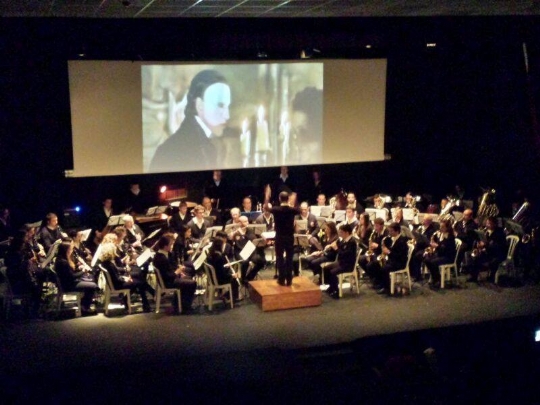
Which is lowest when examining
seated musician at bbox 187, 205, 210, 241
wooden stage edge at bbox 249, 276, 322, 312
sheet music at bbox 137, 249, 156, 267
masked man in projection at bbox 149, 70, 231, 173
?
wooden stage edge at bbox 249, 276, 322, 312

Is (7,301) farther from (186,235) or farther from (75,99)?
(75,99)

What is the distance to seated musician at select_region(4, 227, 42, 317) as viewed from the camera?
32.3ft

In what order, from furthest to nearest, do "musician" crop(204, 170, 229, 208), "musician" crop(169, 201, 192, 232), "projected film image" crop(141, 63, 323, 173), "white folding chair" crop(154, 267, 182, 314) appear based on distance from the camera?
"musician" crop(204, 170, 229, 208)
"projected film image" crop(141, 63, 323, 173)
"musician" crop(169, 201, 192, 232)
"white folding chair" crop(154, 267, 182, 314)

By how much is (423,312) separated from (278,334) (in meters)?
2.29

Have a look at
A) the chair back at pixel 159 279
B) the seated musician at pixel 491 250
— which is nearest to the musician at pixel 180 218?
the chair back at pixel 159 279

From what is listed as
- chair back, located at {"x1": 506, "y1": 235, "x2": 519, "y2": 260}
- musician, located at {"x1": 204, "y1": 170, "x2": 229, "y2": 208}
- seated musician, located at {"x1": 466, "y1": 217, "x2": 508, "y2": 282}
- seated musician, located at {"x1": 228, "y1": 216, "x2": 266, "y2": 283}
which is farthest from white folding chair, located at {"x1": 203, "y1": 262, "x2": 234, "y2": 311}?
chair back, located at {"x1": 506, "y1": 235, "x2": 519, "y2": 260}

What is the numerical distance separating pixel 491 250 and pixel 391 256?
5.72ft

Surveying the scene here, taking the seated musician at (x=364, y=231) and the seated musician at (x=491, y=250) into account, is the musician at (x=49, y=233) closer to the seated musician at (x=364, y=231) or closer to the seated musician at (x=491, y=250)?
the seated musician at (x=364, y=231)

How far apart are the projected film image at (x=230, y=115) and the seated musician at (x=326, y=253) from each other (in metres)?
3.01

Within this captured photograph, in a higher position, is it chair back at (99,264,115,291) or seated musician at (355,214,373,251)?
seated musician at (355,214,373,251)

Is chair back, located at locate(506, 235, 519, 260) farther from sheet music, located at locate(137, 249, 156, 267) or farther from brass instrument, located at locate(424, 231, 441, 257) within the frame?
sheet music, located at locate(137, 249, 156, 267)

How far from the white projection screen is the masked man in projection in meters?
0.02

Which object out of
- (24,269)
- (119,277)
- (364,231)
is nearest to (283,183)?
(364,231)

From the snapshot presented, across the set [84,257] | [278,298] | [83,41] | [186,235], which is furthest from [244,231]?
[83,41]
